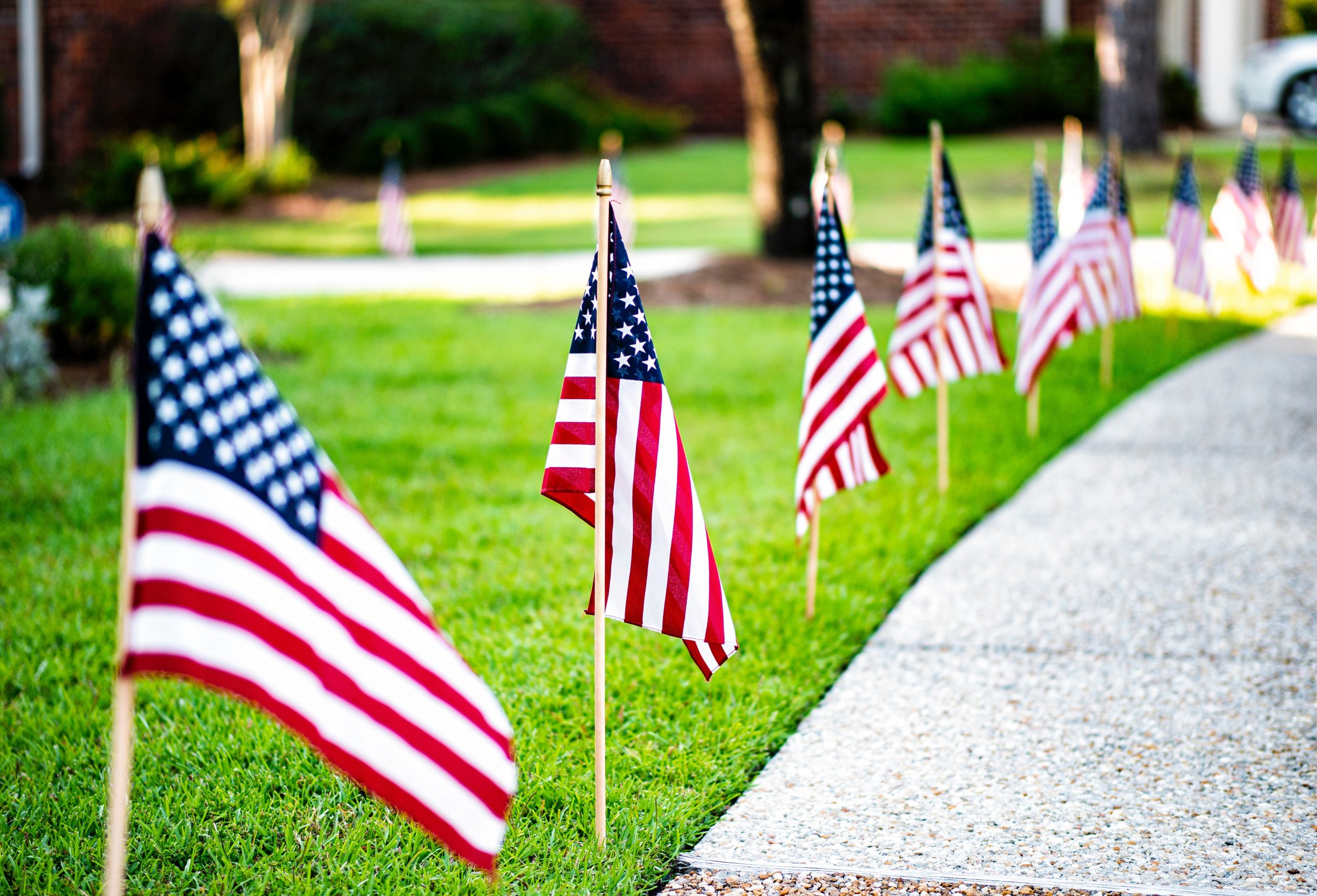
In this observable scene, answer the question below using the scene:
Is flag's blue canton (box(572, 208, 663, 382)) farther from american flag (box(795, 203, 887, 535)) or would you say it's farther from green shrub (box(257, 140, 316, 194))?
green shrub (box(257, 140, 316, 194))

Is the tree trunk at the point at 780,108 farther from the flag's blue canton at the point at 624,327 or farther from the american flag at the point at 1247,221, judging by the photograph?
the flag's blue canton at the point at 624,327

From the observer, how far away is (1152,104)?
59.0 feet

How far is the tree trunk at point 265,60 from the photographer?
1880 cm

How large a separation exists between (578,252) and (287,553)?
13.4m

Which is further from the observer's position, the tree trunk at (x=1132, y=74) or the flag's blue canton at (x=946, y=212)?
the tree trunk at (x=1132, y=74)

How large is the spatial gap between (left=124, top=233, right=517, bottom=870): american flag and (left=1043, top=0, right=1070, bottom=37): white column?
79.6ft

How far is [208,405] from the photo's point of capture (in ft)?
7.36

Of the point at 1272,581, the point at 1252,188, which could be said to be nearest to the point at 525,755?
the point at 1272,581

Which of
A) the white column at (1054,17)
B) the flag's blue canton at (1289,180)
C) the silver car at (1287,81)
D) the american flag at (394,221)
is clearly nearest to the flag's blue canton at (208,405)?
the flag's blue canton at (1289,180)

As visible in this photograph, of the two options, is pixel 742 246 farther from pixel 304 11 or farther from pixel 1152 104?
pixel 304 11

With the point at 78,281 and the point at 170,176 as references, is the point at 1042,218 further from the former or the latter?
the point at 170,176

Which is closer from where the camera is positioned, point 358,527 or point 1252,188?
point 358,527

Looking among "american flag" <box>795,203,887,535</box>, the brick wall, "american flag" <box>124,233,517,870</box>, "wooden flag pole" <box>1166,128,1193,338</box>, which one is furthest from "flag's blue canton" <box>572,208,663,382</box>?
the brick wall

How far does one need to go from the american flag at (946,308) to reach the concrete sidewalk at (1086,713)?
691 mm
